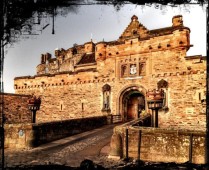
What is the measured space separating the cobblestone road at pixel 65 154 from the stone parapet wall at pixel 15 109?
11073 millimetres

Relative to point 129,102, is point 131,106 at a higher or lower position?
lower

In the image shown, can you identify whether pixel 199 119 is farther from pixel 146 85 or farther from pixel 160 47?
pixel 160 47

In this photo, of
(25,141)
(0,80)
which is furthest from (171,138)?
(25,141)

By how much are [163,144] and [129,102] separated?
42.9ft

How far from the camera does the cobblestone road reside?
7913 mm

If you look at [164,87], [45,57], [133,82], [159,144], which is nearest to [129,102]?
[133,82]

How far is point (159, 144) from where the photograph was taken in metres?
7.96

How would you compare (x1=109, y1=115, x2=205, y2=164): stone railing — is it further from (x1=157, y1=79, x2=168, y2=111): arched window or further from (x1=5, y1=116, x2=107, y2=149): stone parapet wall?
(x1=157, y1=79, x2=168, y2=111): arched window

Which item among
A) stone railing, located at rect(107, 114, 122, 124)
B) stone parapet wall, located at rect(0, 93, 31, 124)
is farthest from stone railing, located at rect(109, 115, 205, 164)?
stone parapet wall, located at rect(0, 93, 31, 124)

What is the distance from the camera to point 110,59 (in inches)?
832

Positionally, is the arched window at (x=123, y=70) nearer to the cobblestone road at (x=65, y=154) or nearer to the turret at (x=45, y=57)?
the cobblestone road at (x=65, y=154)

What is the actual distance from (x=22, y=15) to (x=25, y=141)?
8.57 m

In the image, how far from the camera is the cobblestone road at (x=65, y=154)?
791 cm

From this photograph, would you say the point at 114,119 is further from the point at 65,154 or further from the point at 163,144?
the point at 163,144
